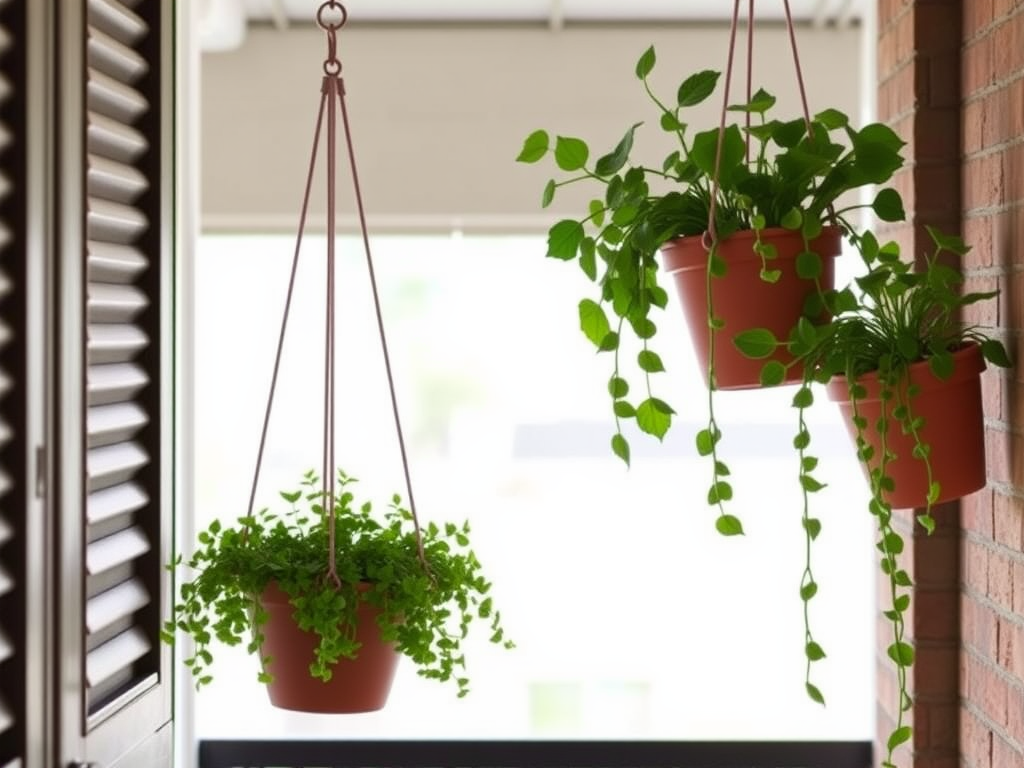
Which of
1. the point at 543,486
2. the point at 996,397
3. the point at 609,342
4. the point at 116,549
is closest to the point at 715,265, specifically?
the point at 609,342

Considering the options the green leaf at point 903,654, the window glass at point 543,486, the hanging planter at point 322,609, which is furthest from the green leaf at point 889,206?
the window glass at point 543,486

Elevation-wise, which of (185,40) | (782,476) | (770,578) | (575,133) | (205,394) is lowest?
(770,578)

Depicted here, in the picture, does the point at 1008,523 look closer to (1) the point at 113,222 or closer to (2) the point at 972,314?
(2) the point at 972,314

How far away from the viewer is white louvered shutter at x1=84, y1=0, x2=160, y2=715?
1.33 metres

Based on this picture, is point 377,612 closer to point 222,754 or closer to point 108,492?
point 108,492

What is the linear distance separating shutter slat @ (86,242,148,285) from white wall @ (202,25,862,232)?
3089 millimetres

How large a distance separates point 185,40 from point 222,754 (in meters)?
1.12

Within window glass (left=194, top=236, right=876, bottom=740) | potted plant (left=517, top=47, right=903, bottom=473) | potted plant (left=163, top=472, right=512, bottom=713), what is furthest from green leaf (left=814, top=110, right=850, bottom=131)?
window glass (left=194, top=236, right=876, bottom=740)

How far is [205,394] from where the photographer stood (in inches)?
195

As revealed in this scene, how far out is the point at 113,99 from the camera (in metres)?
1.37

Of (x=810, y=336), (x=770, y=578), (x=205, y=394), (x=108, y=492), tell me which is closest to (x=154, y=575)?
(x=108, y=492)

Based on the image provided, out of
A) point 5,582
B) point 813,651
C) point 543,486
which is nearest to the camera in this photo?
point 5,582

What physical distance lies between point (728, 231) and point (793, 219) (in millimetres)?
65

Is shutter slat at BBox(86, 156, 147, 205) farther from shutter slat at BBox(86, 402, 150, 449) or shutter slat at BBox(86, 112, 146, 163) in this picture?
shutter slat at BBox(86, 402, 150, 449)
